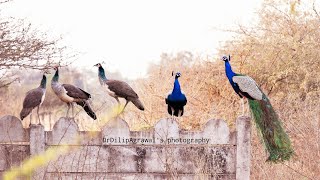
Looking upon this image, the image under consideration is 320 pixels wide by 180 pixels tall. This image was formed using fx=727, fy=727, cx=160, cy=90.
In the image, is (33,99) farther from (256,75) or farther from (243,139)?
(256,75)

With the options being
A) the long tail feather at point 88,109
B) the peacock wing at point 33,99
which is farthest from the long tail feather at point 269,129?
the peacock wing at point 33,99

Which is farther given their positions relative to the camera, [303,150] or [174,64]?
[174,64]

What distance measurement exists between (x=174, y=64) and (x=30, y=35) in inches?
230

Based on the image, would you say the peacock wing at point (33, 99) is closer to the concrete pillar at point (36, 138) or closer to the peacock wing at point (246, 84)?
the concrete pillar at point (36, 138)

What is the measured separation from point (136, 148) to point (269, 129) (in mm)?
2116

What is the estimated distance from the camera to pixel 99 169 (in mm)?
9742

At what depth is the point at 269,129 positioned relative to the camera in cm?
1059

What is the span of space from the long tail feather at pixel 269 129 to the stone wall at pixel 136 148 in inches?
38.2

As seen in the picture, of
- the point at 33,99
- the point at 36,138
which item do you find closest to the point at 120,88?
the point at 33,99

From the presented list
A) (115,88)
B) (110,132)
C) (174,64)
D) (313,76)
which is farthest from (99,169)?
(313,76)

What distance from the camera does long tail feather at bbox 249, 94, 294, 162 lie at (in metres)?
10.6

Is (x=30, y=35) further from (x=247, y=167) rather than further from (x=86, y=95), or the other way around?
(x=247, y=167)

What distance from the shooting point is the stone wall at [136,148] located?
9.65 meters

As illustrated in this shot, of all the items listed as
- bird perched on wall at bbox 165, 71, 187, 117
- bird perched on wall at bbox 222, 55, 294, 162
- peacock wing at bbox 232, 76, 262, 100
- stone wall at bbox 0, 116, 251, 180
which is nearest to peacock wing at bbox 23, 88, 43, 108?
stone wall at bbox 0, 116, 251, 180
